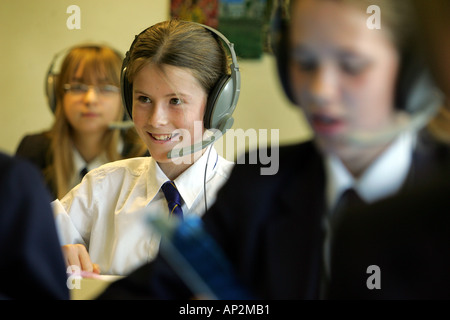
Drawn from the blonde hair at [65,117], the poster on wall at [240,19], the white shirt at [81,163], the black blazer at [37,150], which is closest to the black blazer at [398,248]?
the poster on wall at [240,19]

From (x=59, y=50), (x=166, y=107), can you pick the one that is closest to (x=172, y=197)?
(x=166, y=107)

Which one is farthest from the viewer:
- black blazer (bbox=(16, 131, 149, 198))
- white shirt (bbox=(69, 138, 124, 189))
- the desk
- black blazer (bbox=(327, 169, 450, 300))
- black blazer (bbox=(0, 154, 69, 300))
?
black blazer (bbox=(16, 131, 149, 198))

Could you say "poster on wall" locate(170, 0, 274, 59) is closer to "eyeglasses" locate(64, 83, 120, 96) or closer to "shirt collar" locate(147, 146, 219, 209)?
"shirt collar" locate(147, 146, 219, 209)

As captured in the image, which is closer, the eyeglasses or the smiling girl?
the smiling girl

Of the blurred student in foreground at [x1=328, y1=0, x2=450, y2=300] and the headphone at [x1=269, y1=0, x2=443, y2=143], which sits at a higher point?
the headphone at [x1=269, y1=0, x2=443, y2=143]

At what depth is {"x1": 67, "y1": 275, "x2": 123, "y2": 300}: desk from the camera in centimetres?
84

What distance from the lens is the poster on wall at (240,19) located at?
765 millimetres

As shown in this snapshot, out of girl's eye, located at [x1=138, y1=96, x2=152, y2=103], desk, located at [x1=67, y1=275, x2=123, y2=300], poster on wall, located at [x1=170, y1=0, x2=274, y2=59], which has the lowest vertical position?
desk, located at [x1=67, y1=275, x2=123, y2=300]

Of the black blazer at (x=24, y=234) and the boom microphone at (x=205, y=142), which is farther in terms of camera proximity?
the boom microphone at (x=205, y=142)

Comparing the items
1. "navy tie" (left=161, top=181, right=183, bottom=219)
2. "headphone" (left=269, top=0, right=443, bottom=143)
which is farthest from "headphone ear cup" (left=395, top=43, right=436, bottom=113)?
"navy tie" (left=161, top=181, right=183, bottom=219)

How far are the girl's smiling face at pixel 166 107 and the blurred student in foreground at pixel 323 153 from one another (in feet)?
0.73

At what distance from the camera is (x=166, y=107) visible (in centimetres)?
90

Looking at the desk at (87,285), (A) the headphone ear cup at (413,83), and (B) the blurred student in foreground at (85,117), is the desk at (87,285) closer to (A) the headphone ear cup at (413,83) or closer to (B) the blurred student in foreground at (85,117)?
(B) the blurred student in foreground at (85,117)

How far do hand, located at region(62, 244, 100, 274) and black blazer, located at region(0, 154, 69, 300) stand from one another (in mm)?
218
